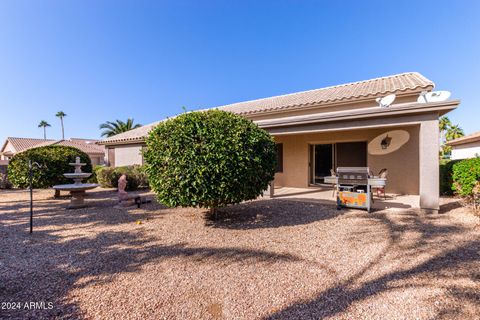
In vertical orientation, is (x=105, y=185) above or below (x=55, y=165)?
below

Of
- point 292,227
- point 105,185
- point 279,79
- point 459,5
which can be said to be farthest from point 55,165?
point 459,5

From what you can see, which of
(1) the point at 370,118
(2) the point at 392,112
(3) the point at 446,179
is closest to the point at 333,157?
(3) the point at 446,179

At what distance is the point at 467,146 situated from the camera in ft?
56.7

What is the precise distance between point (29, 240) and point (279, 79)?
1824 centimetres

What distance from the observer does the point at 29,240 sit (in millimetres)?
4715

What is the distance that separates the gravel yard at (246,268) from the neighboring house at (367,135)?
2450mm

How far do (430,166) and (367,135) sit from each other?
410 cm

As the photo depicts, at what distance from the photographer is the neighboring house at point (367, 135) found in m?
6.11

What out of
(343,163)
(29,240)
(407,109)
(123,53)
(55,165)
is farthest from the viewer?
(123,53)

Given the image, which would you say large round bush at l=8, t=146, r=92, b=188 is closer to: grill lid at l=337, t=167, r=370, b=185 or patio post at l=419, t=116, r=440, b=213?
grill lid at l=337, t=167, r=370, b=185

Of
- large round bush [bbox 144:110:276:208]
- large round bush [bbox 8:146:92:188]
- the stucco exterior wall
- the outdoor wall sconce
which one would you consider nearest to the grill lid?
large round bush [bbox 144:110:276:208]

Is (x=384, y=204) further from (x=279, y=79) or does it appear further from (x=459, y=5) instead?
(x=279, y=79)

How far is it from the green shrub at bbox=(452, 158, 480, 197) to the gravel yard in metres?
2.17

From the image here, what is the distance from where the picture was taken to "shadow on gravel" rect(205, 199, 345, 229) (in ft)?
18.7
